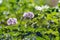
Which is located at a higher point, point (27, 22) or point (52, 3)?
point (52, 3)

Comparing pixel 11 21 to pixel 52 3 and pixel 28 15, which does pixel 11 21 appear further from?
pixel 52 3

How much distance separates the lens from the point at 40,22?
246cm

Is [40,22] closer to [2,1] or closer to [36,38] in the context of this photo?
[36,38]

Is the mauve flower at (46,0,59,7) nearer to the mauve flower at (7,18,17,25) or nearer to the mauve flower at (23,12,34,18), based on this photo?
the mauve flower at (23,12,34,18)

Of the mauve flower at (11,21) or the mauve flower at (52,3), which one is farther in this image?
the mauve flower at (52,3)

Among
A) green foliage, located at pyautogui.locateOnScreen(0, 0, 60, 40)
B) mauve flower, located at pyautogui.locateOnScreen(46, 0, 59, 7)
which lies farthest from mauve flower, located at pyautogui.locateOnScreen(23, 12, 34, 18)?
mauve flower, located at pyautogui.locateOnScreen(46, 0, 59, 7)

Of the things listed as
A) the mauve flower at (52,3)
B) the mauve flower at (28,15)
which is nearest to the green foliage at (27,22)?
the mauve flower at (28,15)

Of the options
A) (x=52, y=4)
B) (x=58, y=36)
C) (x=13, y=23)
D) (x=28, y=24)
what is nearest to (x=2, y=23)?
(x=13, y=23)

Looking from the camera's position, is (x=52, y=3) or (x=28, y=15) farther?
(x=52, y=3)

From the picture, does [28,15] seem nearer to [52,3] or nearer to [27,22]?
[27,22]

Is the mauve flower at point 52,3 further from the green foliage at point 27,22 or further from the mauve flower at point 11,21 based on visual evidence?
the mauve flower at point 11,21

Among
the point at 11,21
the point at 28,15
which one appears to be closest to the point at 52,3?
the point at 28,15

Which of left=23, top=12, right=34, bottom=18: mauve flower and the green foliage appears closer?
the green foliage

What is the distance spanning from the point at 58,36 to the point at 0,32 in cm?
61
